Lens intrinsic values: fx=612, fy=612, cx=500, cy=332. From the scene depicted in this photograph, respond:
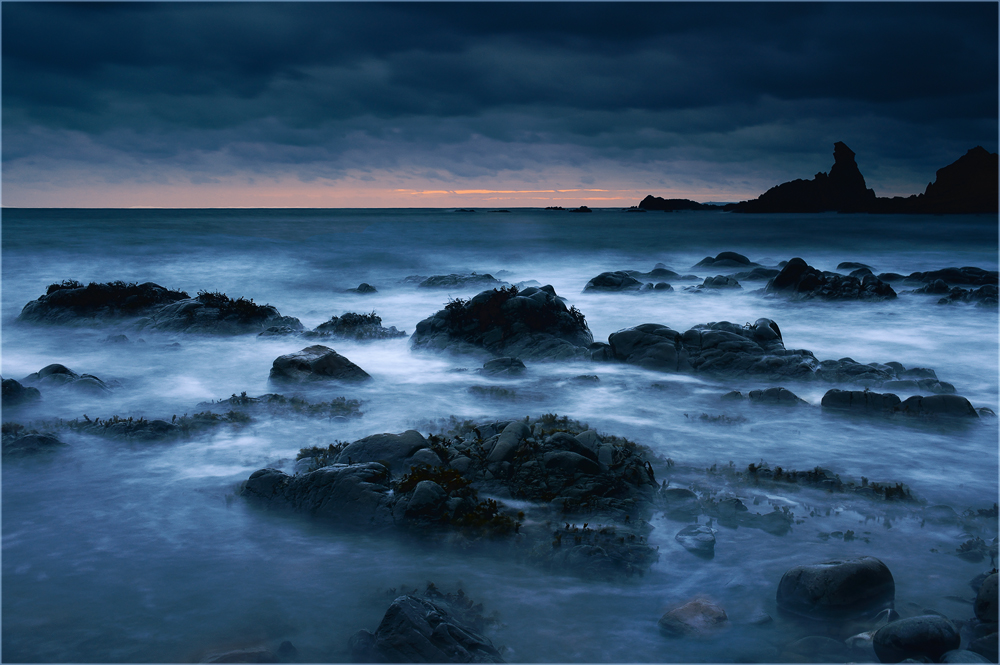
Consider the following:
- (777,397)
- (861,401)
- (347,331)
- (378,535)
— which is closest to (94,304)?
(347,331)

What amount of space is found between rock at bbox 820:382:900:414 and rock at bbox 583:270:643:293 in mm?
15369

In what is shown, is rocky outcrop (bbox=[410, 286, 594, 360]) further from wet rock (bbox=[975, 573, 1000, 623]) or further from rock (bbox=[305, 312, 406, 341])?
wet rock (bbox=[975, 573, 1000, 623])

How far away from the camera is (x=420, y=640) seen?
178 inches

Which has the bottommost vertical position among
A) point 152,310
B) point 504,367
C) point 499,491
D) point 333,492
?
point 499,491

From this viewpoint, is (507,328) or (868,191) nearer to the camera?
→ (507,328)

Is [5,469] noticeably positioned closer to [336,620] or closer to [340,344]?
[336,620]

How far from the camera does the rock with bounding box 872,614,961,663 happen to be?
447cm

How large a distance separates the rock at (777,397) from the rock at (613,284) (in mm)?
14947

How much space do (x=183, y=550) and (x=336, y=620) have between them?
6.84ft

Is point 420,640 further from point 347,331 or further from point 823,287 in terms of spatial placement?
point 823,287

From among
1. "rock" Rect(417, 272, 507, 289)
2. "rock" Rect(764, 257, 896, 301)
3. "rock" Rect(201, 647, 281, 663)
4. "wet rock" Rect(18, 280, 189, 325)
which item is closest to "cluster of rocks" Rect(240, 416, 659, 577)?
"rock" Rect(201, 647, 281, 663)

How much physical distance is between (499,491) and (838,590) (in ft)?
11.6

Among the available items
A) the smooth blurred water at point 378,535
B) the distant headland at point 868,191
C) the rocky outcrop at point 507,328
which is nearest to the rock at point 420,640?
the smooth blurred water at point 378,535

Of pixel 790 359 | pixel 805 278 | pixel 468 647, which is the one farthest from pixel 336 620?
pixel 805 278
